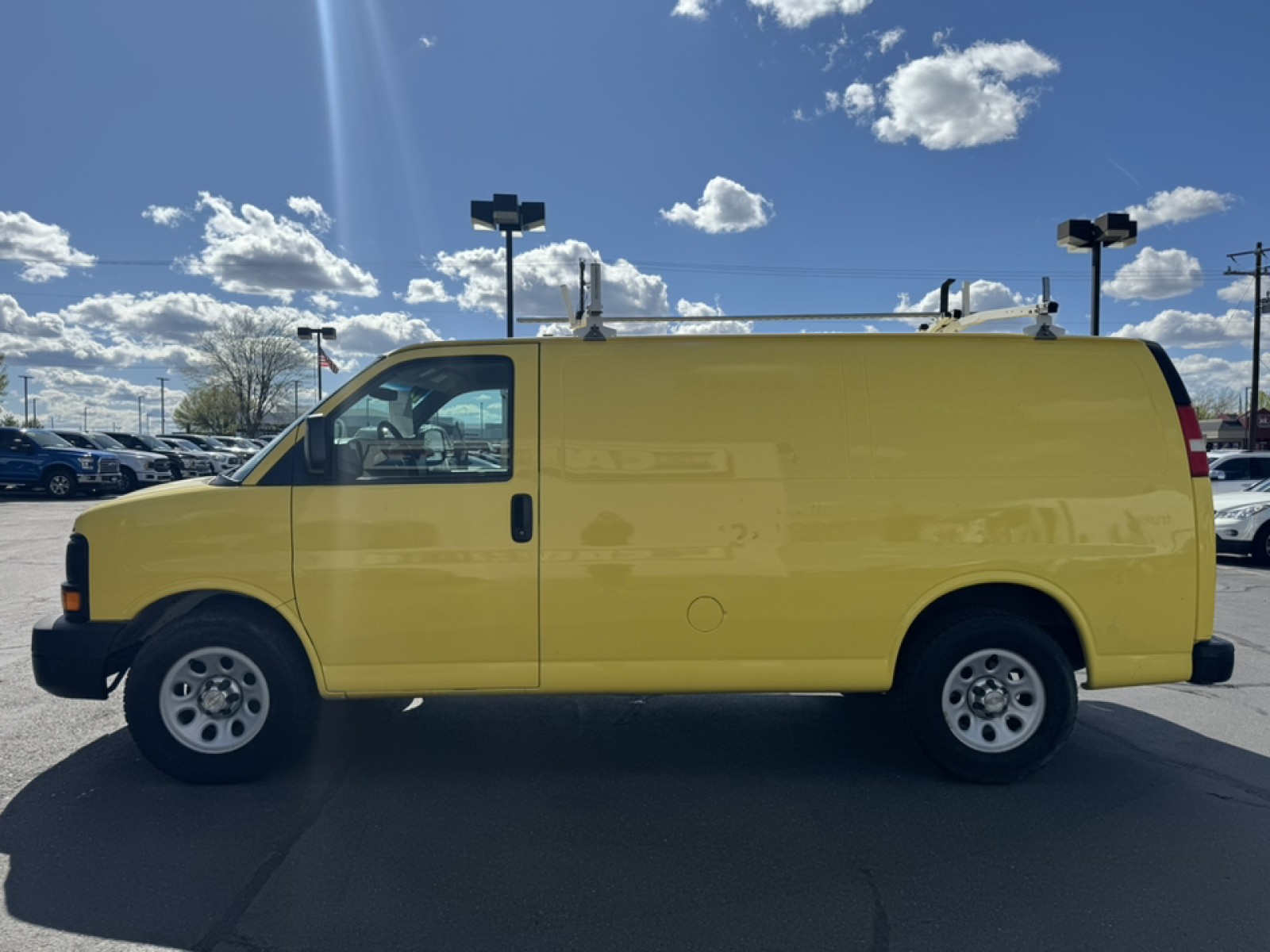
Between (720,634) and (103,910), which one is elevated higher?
(720,634)

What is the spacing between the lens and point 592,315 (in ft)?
14.1

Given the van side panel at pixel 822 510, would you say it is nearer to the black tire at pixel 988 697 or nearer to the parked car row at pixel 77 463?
the black tire at pixel 988 697

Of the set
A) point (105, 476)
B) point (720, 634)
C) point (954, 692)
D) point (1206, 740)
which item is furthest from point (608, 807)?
point (105, 476)

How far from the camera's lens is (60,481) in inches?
868

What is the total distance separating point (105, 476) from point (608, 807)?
2301 cm

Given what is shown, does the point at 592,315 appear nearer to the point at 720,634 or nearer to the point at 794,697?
the point at 720,634

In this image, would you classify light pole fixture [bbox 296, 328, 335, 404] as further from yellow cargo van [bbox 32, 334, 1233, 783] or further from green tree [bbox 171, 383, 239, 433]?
green tree [bbox 171, 383, 239, 433]

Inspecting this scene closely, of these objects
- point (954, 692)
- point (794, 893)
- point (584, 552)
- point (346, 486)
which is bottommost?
point (794, 893)

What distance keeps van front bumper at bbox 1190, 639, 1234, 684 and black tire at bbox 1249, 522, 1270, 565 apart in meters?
10.1

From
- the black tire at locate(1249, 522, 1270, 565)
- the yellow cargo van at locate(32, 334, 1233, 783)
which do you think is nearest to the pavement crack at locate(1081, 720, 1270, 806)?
the yellow cargo van at locate(32, 334, 1233, 783)

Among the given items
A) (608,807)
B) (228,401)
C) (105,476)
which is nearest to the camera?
(608,807)

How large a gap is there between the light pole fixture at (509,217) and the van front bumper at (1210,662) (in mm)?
11928

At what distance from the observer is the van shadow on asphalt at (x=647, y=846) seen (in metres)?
2.97

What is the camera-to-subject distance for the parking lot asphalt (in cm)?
296
